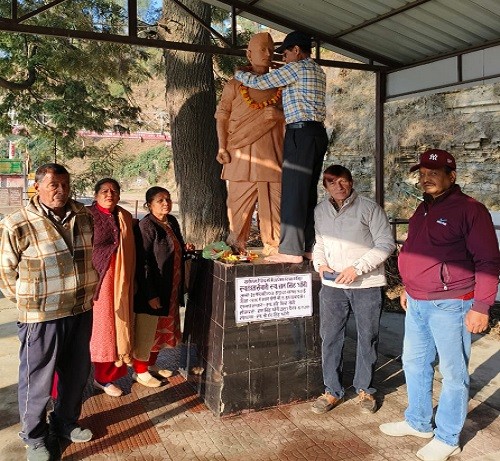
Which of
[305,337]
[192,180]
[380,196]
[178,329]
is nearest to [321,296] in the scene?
[305,337]

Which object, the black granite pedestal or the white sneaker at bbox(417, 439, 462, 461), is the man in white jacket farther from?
the white sneaker at bbox(417, 439, 462, 461)

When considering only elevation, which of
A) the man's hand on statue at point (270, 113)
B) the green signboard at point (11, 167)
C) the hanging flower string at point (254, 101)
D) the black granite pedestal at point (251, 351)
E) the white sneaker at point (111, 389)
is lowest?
the white sneaker at point (111, 389)

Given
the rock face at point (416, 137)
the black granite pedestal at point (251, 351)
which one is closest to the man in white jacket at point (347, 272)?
the black granite pedestal at point (251, 351)

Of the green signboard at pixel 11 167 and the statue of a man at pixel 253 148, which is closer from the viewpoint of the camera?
the statue of a man at pixel 253 148

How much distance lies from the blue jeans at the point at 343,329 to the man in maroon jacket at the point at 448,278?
0.40 m

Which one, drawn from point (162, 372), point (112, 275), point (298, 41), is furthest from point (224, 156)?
point (162, 372)

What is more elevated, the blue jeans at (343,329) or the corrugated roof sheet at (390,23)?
the corrugated roof sheet at (390,23)

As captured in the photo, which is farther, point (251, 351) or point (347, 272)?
point (251, 351)

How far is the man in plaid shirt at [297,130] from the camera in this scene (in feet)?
11.0

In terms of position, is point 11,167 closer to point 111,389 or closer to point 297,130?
point 111,389

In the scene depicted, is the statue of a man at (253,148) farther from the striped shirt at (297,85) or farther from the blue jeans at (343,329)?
the blue jeans at (343,329)

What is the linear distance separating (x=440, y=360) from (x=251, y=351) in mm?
1166

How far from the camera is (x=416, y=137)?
15.7 meters

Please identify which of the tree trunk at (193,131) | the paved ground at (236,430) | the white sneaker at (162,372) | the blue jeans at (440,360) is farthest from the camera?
the tree trunk at (193,131)
